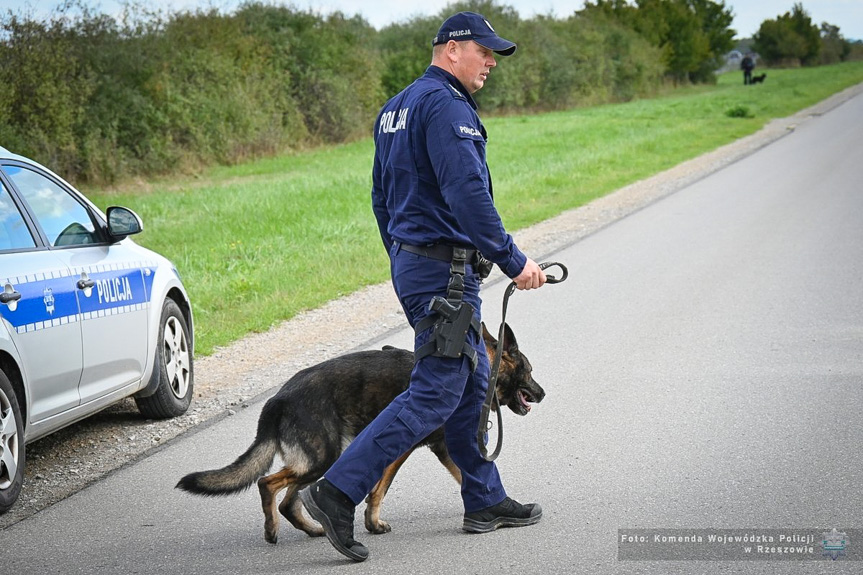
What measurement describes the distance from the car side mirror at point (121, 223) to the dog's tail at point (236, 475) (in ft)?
6.78

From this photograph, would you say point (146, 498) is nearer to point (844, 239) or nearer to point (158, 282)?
point (158, 282)

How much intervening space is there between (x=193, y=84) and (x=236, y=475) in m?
23.0

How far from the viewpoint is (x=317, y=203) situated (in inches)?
691

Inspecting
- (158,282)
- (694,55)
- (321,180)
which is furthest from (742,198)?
(694,55)

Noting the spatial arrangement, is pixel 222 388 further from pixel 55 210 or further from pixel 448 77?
pixel 448 77

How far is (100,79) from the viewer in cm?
2300

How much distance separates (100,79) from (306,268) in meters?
13.5

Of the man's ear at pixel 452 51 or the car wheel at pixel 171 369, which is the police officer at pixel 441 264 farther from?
the car wheel at pixel 171 369

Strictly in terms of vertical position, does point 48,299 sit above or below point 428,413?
above

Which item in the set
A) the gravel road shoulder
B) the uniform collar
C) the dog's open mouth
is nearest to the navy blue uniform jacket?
the uniform collar

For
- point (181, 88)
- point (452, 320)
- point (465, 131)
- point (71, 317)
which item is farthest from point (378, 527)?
point (181, 88)

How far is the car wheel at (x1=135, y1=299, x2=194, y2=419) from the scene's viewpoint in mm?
6281

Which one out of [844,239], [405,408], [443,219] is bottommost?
[844,239]

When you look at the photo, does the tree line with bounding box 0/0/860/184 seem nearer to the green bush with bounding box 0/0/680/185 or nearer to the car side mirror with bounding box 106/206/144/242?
the green bush with bounding box 0/0/680/185
